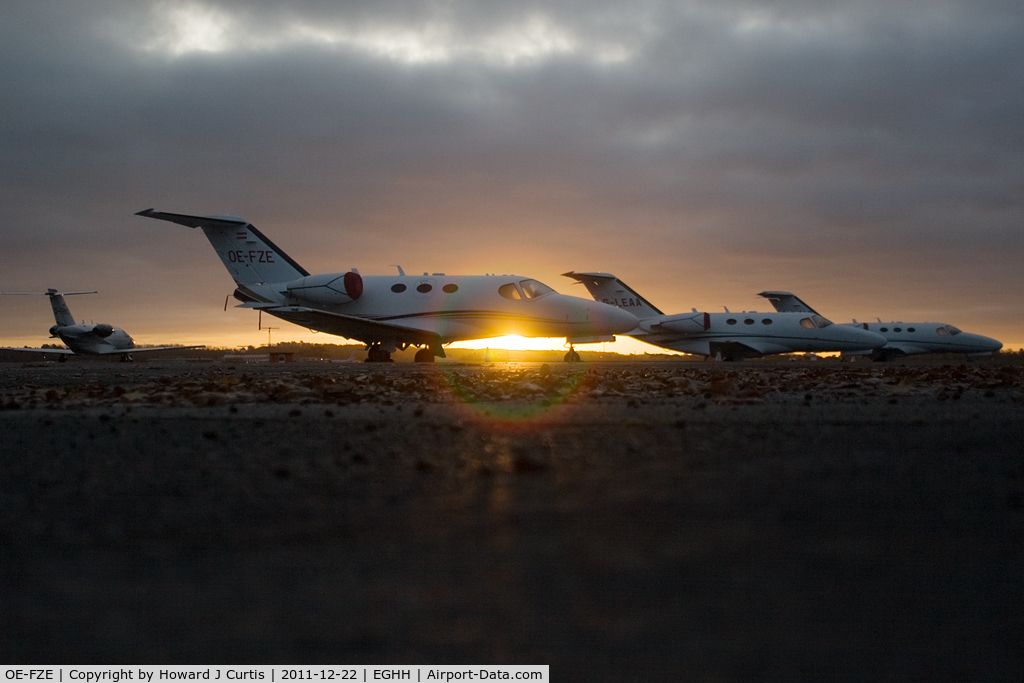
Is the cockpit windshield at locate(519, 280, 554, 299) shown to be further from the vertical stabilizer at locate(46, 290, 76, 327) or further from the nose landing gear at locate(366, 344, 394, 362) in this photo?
the vertical stabilizer at locate(46, 290, 76, 327)

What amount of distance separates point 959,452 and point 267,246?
77.2 feet

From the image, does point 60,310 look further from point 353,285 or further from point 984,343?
point 984,343

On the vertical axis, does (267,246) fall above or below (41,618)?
above

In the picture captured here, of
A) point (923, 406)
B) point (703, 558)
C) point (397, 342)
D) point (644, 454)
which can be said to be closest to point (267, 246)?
point (397, 342)

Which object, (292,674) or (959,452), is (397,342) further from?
(292,674)

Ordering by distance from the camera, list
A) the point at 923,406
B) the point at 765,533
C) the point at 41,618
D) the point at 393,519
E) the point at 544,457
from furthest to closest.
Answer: the point at 923,406
the point at 544,457
the point at 393,519
the point at 765,533
the point at 41,618

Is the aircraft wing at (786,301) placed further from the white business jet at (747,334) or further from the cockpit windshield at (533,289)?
the cockpit windshield at (533,289)

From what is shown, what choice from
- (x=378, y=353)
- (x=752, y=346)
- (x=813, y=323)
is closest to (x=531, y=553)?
(x=378, y=353)

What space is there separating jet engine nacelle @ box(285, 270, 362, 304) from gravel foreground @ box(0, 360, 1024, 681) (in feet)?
64.0

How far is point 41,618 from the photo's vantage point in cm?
153

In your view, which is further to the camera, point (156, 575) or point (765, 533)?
point (765, 533)

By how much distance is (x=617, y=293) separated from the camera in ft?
125

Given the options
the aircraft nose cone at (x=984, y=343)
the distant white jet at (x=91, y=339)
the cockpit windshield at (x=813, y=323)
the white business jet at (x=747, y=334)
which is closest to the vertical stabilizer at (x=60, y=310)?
the distant white jet at (x=91, y=339)

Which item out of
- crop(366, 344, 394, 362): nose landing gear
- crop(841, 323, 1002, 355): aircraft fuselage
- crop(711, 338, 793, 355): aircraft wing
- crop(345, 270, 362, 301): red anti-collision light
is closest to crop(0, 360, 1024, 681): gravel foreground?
crop(345, 270, 362, 301): red anti-collision light
